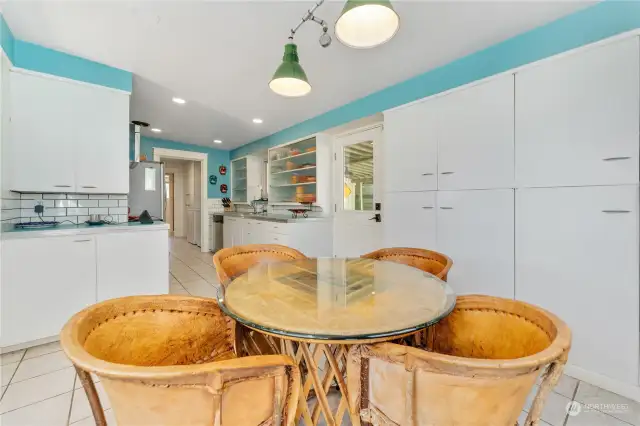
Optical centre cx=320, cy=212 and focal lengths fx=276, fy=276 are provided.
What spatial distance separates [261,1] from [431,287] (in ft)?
6.75

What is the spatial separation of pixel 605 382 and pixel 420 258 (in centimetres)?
130

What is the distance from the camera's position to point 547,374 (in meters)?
0.67

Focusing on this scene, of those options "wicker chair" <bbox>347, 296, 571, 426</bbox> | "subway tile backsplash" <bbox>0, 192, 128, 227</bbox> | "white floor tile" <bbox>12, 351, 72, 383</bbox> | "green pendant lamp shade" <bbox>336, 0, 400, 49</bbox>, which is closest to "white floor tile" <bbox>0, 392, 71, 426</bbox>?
"white floor tile" <bbox>12, 351, 72, 383</bbox>

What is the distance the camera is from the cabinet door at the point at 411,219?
256 centimetres

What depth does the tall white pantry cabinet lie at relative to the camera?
5.29 ft

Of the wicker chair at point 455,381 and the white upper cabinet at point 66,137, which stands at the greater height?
the white upper cabinet at point 66,137

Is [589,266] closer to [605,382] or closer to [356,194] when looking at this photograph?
[605,382]

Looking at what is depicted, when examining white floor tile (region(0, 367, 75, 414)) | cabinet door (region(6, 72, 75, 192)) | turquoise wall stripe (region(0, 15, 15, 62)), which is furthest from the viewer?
cabinet door (region(6, 72, 75, 192))

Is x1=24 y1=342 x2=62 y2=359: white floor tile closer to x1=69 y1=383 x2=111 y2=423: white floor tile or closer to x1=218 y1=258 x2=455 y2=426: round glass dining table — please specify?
x1=69 y1=383 x2=111 y2=423: white floor tile

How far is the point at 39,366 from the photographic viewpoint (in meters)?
1.90

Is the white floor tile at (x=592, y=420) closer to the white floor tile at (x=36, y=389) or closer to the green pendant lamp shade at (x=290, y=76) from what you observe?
the green pendant lamp shade at (x=290, y=76)

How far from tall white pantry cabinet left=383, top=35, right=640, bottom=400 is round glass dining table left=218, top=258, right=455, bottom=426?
109cm

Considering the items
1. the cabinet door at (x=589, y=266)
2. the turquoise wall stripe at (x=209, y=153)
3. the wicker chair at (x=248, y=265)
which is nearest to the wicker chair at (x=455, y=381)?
the wicker chair at (x=248, y=265)

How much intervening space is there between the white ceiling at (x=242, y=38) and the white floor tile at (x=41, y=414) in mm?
2496
